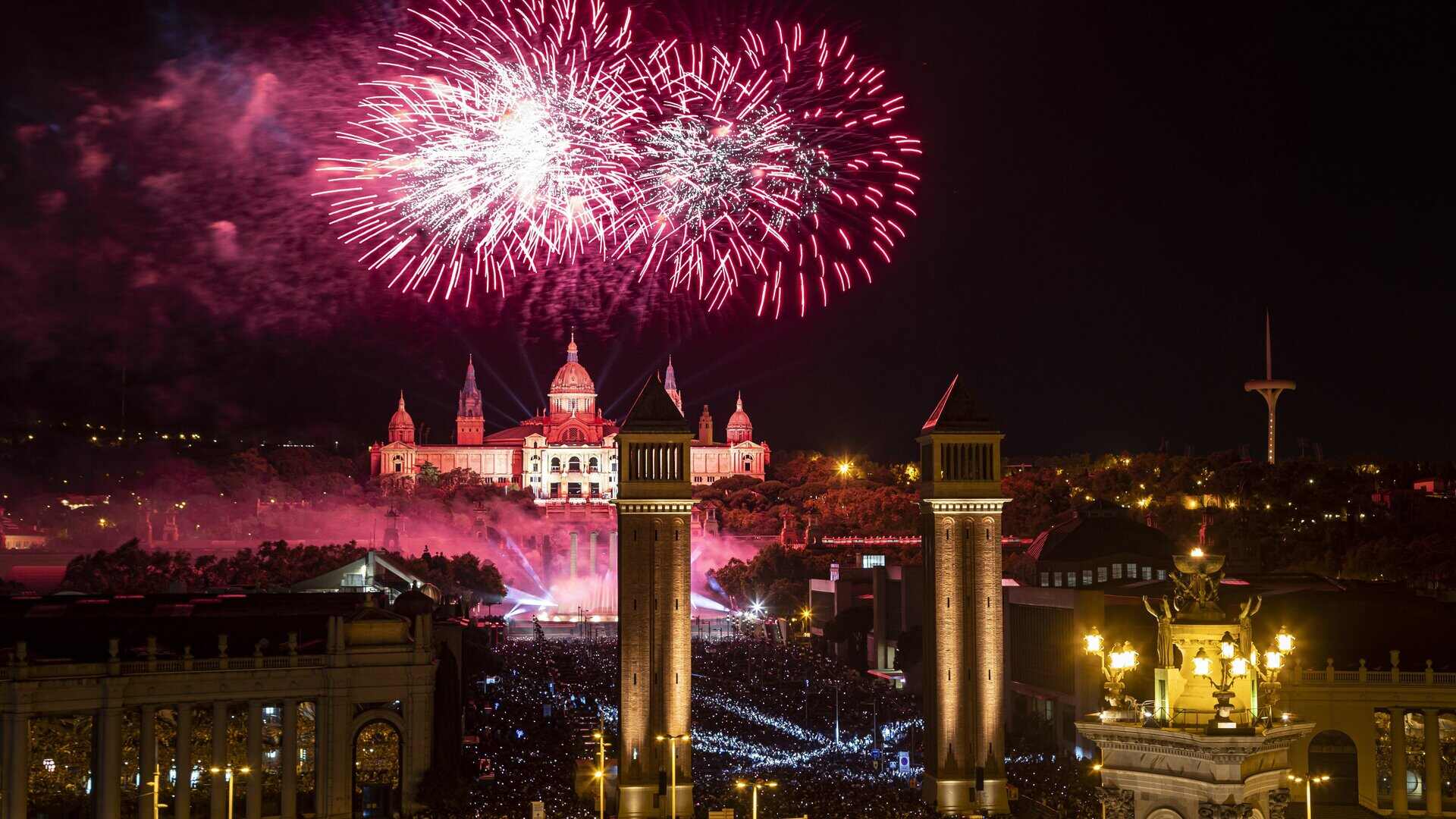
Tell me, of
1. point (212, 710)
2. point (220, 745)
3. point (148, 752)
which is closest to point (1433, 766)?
point (220, 745)

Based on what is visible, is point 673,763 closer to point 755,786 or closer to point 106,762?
point 755,786

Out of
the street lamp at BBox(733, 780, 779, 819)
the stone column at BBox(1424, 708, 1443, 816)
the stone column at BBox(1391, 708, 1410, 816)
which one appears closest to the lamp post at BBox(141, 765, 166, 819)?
the street lamp at BBox(733, 780, 779, 819)

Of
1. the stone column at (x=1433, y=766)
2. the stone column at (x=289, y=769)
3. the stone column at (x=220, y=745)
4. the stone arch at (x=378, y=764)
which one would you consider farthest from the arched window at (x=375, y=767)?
the stone column at (x=1433, y=766)

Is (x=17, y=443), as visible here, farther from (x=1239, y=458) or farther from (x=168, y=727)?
(x=1239, y=458)

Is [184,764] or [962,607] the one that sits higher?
[962,607]

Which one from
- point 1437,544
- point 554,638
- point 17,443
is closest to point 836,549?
point 554,638

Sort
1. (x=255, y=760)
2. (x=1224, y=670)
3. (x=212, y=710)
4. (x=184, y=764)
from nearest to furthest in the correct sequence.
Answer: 1. (x=1224, y=670)
2. (x=184, y=764)
3. (x=255, y=760)
4. (x=212, y=710)

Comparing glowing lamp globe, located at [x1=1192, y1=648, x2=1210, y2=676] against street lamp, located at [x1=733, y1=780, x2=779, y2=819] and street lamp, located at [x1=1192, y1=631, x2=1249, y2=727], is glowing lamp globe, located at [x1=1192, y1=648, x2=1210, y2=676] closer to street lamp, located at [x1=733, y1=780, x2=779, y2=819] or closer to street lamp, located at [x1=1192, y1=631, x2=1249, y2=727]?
street lamp, located at [x1=1192, y1=631, x2=1249, y2=727]
